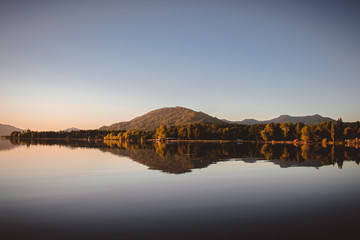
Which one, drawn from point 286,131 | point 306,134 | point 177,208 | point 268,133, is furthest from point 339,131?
point 177,208

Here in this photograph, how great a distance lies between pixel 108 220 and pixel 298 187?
19707 mm

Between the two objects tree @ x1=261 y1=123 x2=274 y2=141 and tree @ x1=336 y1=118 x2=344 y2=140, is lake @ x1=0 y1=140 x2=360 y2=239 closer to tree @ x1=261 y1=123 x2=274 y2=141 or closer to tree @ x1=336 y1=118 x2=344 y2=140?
tree @ x1=336 y1=118 x2=344 y2=140

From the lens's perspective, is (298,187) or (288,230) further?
(298,187)

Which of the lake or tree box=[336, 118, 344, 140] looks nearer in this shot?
the lake

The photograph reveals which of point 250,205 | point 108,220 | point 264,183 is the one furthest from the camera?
point 264,183

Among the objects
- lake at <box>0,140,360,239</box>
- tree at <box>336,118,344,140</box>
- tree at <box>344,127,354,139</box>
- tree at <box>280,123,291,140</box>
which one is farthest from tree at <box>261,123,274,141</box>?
lake at <box>0,140,360,239</box>

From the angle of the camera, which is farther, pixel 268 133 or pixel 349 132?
pixel 268 133

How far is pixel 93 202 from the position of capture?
20031 mm

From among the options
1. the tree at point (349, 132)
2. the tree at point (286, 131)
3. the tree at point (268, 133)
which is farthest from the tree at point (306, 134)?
the tree at point (268, 133)

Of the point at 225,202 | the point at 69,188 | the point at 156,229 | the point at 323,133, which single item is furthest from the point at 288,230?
the point at 323,133

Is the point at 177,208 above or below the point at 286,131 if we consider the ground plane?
below

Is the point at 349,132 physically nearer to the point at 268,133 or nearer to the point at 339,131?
the point at 339,131

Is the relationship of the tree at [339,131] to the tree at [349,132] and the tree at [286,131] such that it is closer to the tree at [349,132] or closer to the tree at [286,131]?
the tree at [349,132]

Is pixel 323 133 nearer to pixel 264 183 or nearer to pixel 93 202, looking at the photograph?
pixel 264 183
